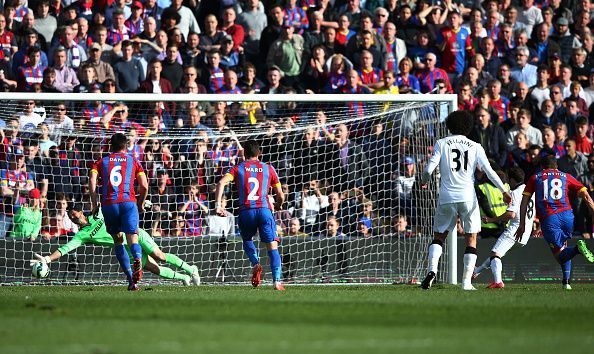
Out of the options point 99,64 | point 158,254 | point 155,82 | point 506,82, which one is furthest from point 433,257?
point 506,82

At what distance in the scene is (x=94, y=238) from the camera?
52.8 ft

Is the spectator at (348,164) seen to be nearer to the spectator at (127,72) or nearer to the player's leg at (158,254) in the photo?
the player's leg at (158,254)

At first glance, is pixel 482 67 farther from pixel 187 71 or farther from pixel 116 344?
pixel 116 344

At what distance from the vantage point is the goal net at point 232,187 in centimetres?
1745

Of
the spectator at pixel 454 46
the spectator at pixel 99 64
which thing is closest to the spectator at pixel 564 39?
the spectator at pixel 454 46

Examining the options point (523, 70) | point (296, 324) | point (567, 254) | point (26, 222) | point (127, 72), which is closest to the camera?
point (296, 324)

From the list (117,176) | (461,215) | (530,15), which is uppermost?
(530,15)

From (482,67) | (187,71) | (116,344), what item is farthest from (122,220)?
(482,67)

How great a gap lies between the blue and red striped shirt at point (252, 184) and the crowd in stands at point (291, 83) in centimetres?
334

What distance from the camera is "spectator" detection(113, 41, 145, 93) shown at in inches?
777

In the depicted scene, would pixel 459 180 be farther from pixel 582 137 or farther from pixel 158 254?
pixel 582 137

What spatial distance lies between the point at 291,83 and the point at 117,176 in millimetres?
7095

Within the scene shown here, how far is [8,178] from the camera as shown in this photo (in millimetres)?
17453

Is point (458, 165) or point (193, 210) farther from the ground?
point (458, 165)
